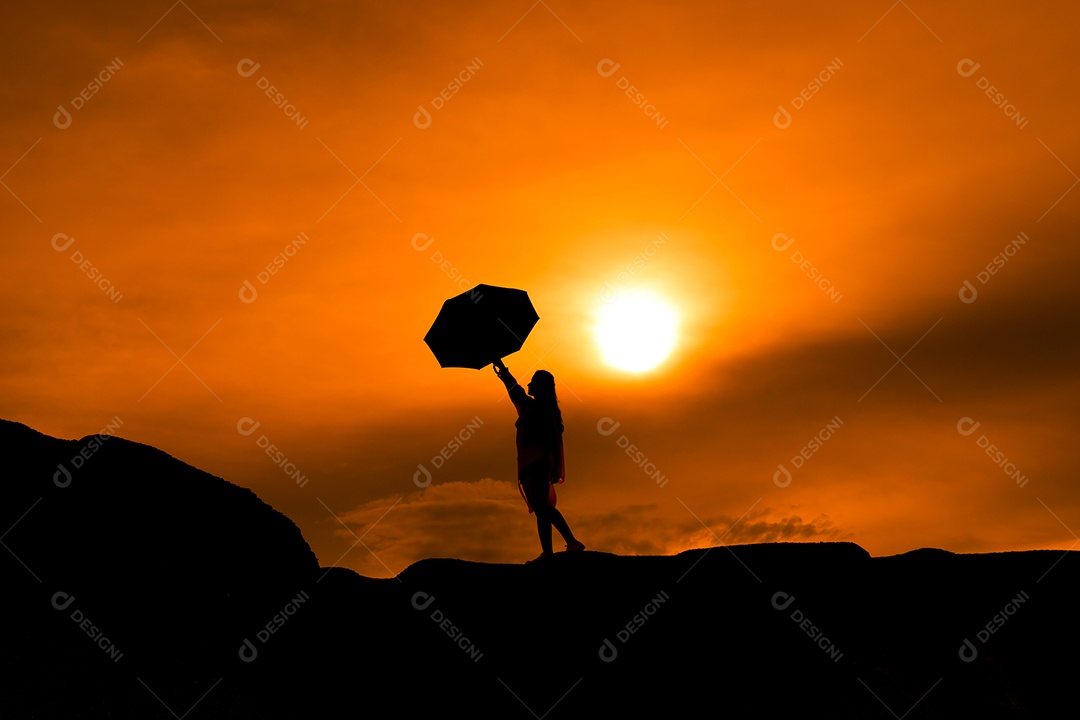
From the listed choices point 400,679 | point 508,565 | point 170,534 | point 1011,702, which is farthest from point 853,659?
point 170,534

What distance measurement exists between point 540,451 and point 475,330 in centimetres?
172

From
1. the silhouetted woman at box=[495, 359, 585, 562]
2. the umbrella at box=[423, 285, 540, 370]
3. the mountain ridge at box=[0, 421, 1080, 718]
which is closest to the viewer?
the mountain ridge at box=[0, 421, 1080, 718]

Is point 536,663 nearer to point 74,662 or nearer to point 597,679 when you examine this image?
point 597,679

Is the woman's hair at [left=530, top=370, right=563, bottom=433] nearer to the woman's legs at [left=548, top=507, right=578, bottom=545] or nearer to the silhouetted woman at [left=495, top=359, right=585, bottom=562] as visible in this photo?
the silhouetted woman at [left=495, top=359, right=585, bottom=562]

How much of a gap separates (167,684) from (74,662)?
913mm

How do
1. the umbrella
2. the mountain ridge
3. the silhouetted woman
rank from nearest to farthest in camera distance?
the mountain ridge → the umbrella → the silhouetted woman

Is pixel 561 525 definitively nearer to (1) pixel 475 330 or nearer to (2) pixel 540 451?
(2) pixel 540 451

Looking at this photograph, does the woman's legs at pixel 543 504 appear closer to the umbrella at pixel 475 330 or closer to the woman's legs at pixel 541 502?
the woman's legs at pixel 541 502

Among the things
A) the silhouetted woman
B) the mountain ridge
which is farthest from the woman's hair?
the mountain ridge

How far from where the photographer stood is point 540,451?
39.2 ft

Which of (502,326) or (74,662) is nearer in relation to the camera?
(74,662)

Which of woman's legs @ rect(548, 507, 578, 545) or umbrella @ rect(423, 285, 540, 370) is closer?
umbrella @ rect(423, 285, 540, 370)

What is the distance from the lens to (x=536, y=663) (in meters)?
10.6

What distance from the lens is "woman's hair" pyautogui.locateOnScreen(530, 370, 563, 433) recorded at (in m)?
12.0
